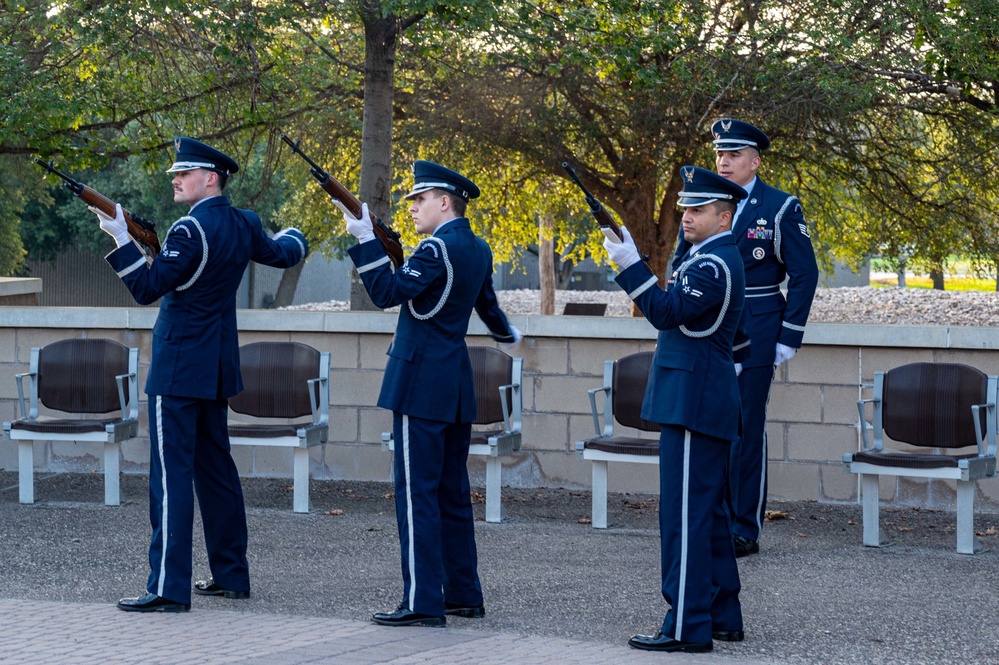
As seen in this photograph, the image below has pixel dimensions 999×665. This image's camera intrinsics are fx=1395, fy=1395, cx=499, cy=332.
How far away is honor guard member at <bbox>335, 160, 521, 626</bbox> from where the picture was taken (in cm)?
586

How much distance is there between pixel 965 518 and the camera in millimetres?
7766

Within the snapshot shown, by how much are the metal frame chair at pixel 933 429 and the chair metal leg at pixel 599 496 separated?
4.82 ft

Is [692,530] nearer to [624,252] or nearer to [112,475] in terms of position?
[624,252]

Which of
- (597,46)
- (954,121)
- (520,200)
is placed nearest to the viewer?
(597,46)

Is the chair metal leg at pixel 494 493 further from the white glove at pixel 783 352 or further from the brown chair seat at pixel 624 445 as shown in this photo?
the white glove at pixel 783 352

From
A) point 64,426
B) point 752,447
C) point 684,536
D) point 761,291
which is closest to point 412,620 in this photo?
point 684,536

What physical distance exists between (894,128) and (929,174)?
135 centimetres

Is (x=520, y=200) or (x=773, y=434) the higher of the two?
(x=520, y=200)

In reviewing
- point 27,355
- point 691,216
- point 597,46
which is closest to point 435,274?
point 691,216

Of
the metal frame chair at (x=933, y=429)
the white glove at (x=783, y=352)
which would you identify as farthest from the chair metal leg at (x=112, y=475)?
the metal frame chair at (x=933, y=429)

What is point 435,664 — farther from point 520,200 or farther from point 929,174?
point 520,200

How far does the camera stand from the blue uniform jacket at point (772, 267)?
730 centimetres

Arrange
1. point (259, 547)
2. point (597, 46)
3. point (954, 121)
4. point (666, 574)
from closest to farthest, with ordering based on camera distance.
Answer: point (666, 574)
point (259, 547)
point (597, 46)
point (954, 121)

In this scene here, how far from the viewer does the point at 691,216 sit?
558cm
